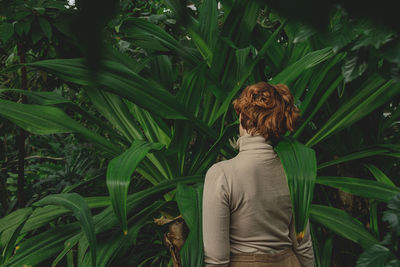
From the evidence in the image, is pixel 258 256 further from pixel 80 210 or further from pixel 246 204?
pixel 80 210

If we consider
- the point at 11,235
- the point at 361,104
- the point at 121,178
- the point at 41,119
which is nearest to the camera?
the point at 121,178

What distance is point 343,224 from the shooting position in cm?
131

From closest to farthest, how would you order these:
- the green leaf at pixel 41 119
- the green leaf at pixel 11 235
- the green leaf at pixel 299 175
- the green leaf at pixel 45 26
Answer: the green leaf at pixel 299 175 < the green leaf at pixel 11 235 < the green leaf at pixel 41 119 < the green leaf at pixel 45 26

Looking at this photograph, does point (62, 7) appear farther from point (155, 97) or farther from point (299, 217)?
point (299, 217)

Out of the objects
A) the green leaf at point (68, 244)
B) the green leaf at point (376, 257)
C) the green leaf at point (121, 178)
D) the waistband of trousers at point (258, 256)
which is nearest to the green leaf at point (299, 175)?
Result: the waistband of trousers at point (258, 256)

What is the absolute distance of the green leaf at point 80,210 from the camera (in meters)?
1.08

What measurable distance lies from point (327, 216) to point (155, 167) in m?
0.63

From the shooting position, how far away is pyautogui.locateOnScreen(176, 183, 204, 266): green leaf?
3.51 feet

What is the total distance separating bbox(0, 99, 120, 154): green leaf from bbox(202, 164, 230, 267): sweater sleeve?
0.64 metres

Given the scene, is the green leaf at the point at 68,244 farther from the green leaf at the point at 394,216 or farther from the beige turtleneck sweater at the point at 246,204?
the green leaf at the point at 394,216

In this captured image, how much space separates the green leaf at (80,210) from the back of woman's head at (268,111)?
1.61 ft

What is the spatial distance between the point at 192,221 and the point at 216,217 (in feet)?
0.55

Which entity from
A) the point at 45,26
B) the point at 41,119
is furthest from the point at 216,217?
the point at 45,26

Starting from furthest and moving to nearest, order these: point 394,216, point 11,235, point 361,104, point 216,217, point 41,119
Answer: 1. point 361,104
2. point 41,119
3. point 11,235
4. point 216,217
5. point 394,216
